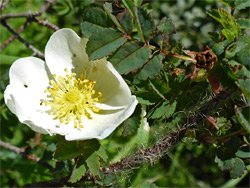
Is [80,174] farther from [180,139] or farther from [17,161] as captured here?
[17,161]

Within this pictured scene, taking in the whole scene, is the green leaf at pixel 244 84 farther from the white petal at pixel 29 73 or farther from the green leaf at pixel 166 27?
the white petal at pixel 29 73

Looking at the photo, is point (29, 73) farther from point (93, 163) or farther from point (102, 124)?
point (93, 163)

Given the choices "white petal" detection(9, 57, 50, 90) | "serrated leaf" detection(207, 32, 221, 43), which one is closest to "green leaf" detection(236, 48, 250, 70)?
"serrated leaf" detection(207, 32, 221, 43)

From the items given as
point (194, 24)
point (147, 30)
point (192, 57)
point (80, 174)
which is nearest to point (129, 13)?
point (147, 30)

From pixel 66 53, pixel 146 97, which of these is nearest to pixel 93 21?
pixel 66 53

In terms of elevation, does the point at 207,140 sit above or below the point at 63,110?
below

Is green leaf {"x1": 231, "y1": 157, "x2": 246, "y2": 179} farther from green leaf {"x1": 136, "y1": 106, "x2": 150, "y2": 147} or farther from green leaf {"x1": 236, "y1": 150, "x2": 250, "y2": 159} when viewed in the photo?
green leaf {"x1": 136, "y1": 106, "x2": 150, "y2": 147}
